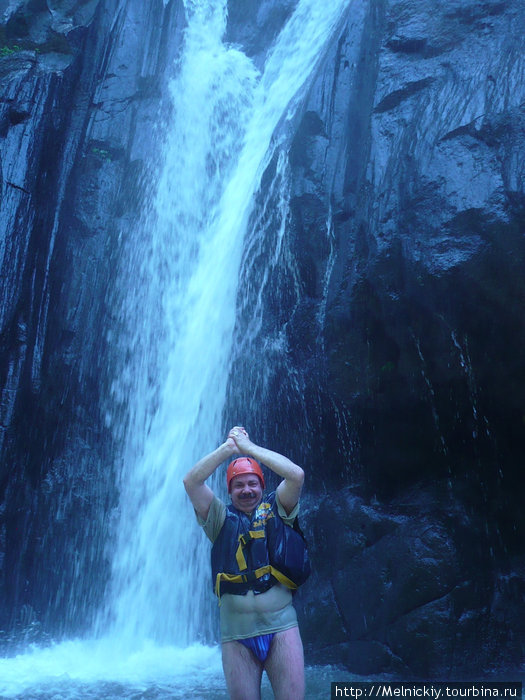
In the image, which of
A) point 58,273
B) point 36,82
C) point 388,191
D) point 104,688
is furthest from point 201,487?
point 36,82

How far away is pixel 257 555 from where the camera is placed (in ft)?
11.1

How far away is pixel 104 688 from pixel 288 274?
237 inches

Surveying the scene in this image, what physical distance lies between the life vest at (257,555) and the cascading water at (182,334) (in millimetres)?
3710

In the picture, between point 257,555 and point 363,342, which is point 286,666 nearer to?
point 257,555

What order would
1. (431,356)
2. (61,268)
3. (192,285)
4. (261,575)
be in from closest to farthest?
(261,575) → (431,356) → (61,268) → (192,285)

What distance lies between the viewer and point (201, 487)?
3574 mm

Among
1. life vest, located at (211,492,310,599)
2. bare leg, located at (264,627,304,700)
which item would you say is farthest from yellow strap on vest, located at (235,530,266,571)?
bare leg, located at (264,627,304,700)

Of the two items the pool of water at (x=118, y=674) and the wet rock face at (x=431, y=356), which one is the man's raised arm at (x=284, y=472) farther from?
the wet rock face at (x=431, y=356)

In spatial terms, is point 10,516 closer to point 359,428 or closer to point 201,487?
point 359,428

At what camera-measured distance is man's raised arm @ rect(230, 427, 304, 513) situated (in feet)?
11.3

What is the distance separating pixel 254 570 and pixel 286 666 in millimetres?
526

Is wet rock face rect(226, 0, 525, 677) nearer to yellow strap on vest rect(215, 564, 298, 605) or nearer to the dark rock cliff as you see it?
the dark rock cliff

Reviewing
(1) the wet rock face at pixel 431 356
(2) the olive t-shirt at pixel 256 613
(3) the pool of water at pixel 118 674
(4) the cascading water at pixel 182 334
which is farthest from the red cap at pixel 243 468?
(1) the wet rock face at pixel 431 356

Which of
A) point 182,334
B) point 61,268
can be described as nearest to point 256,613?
point 182,334
